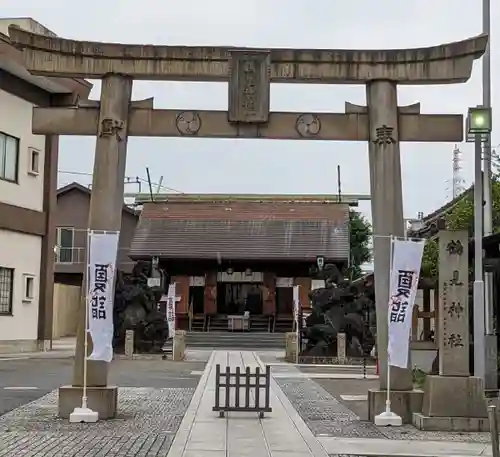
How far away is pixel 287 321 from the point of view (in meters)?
44.6

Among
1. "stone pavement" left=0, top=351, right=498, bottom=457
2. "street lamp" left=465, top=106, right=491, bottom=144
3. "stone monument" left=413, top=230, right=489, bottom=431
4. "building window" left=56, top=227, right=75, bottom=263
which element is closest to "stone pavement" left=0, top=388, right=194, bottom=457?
"stone pavement" left=0, top=351, right=498, bottom=457

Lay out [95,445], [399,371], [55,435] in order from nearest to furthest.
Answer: [95,445]
[55,435]
[399,371]

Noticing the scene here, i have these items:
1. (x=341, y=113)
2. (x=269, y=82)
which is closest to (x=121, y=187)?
(x=269, y=82)

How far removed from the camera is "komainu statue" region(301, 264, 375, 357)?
3070 centimetres

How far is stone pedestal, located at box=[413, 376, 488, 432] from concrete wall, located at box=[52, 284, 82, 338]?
3253 cm

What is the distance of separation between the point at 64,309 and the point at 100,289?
33.7 m

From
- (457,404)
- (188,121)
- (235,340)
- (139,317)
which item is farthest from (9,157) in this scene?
(457,404)

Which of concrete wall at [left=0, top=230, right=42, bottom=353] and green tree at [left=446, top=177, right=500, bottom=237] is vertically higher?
green tree at [left=446, top=177, right=500, bottom=237]

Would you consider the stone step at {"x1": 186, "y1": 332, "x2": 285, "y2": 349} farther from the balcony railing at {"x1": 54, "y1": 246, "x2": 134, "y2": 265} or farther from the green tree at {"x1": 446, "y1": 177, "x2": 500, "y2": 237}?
the green tree at {"x1": 446, "y1": 177, "x2": 500, "y2": 237}

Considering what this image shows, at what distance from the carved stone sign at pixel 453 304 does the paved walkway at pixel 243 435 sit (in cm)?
254

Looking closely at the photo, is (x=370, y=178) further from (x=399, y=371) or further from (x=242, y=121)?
(x=399, y=371)

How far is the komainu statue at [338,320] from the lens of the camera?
3070cm

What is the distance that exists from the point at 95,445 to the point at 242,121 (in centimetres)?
602

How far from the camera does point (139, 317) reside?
32156mm
